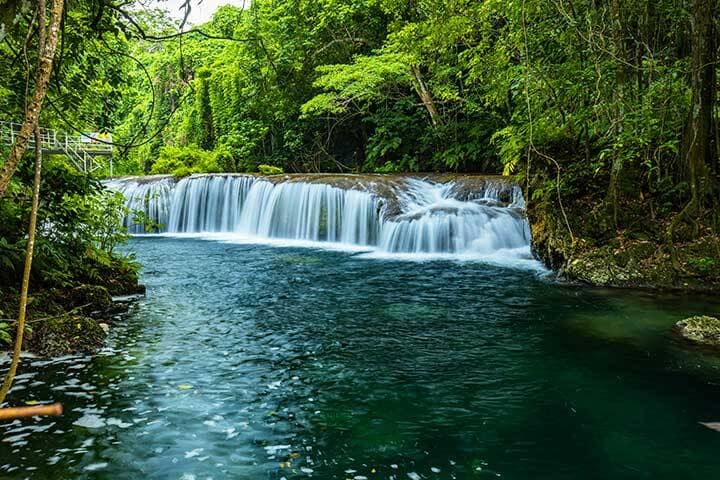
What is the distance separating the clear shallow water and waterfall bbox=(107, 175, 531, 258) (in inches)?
200

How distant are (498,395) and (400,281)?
4.95 metres

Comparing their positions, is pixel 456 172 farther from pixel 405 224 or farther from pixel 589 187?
pixel 589 187

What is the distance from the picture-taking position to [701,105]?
24.5ft

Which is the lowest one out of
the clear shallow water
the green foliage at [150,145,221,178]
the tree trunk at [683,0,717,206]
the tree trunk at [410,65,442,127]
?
the clear shallow water

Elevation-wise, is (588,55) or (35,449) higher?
(588,55)

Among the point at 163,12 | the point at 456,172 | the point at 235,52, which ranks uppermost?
the point at 235,52

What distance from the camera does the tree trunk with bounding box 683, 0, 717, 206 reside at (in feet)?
23.4

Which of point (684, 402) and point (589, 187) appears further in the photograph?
point (589, 187)

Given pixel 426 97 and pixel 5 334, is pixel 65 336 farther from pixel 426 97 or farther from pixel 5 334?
pixel 426 97

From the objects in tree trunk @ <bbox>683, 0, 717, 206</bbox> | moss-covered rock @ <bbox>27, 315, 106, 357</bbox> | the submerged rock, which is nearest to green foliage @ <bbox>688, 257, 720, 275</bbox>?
tree trunk @ <bbox>683, 0, 717, 206</bbox>

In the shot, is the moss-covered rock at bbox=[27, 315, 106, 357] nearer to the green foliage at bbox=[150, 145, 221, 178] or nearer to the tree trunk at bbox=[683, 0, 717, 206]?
the tree trunk at bbox=[683, 0, 717, 206]

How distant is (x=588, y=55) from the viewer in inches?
339

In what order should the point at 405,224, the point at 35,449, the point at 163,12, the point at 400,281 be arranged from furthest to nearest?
1. the point at 405,224
2. the point at 163,12
3. the point at 400,281
4. the point at 35,449

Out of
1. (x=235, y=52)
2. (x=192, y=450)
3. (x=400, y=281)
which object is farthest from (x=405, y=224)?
(x=235, y=52)
